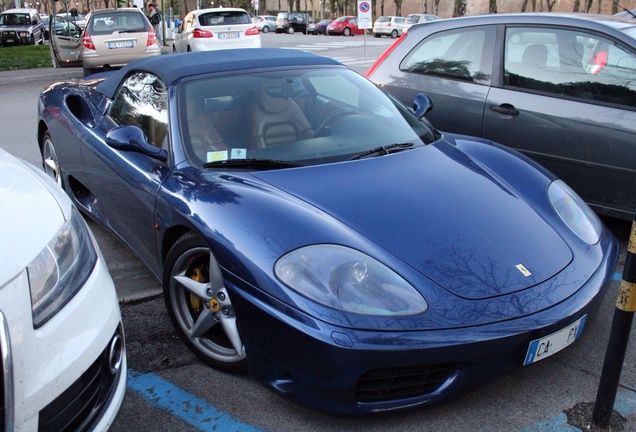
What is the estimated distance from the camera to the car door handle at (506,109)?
183 inches

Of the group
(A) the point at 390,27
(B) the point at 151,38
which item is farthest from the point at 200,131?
(A) the point at 390,27

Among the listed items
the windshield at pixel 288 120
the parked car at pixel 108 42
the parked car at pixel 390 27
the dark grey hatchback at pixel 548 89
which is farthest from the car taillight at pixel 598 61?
the parked car at pixel 390 27

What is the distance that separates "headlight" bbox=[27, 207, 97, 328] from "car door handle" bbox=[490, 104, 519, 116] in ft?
10.6

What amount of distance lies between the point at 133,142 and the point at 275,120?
0.74m

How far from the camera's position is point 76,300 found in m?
2.06

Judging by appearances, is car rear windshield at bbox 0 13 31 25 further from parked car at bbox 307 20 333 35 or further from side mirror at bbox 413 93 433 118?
side mirror at bbox 413 93 433 118

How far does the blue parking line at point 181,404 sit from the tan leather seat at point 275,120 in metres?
1.24

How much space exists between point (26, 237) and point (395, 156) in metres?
1.87

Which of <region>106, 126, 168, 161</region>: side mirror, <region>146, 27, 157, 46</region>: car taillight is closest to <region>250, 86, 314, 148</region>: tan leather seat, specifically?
<region>106, 126, 168, 161</region>: side mirror

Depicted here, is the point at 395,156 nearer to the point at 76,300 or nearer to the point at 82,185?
the point at 76,300

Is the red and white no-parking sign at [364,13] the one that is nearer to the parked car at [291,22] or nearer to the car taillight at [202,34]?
the car taillight at [202,34]

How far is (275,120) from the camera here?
3.57m

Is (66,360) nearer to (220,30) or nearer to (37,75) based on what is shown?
(37,75)

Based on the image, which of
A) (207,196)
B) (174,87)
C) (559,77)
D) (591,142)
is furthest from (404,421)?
(559,77)
